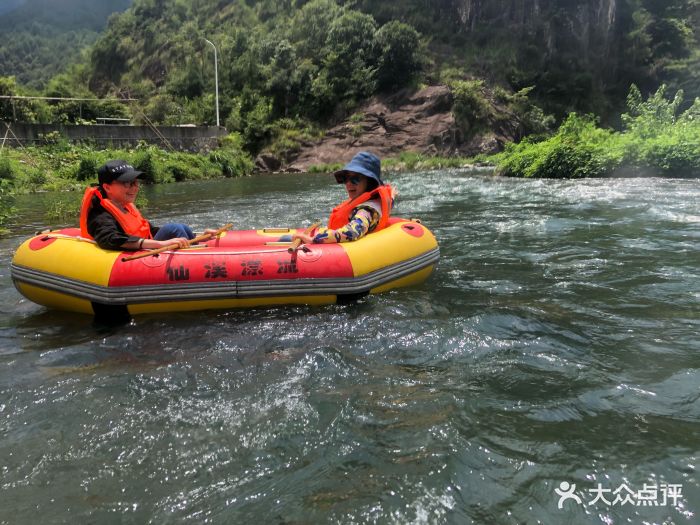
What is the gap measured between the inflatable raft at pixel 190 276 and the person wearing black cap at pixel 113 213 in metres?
0.11

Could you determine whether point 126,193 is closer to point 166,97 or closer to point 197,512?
point 197,512

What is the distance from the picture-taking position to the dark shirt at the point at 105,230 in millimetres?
4398

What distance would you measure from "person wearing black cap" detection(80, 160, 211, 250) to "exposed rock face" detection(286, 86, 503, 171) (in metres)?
23.3

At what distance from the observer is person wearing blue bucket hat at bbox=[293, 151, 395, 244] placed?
4.78m

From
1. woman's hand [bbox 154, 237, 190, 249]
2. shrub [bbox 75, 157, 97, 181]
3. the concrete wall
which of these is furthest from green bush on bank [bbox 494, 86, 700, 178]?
the concrete wall

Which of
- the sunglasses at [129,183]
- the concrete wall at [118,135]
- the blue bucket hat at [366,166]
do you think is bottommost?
the sunglasses at [129,183]

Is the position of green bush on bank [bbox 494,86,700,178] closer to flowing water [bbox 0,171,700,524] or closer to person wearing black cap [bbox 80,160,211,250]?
flowing water [bbox 0,171,700,524]

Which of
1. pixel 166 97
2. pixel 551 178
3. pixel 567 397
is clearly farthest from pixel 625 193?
→ pixel 166 97

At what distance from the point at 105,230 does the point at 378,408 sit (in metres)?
3.03

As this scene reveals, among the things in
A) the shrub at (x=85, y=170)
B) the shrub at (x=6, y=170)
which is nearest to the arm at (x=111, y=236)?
the shrub at (x=6, y=170)

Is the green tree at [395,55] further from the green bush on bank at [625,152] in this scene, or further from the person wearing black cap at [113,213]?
the person wearing black cap at [113,213]

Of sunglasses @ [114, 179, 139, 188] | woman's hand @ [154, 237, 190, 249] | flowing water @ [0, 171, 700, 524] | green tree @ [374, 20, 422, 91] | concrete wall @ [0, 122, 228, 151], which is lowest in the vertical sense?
flowing water @ [0, 171, 700, 524]

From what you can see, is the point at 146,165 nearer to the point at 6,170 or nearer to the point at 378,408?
the point at 6,170

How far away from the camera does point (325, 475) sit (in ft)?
7.30
